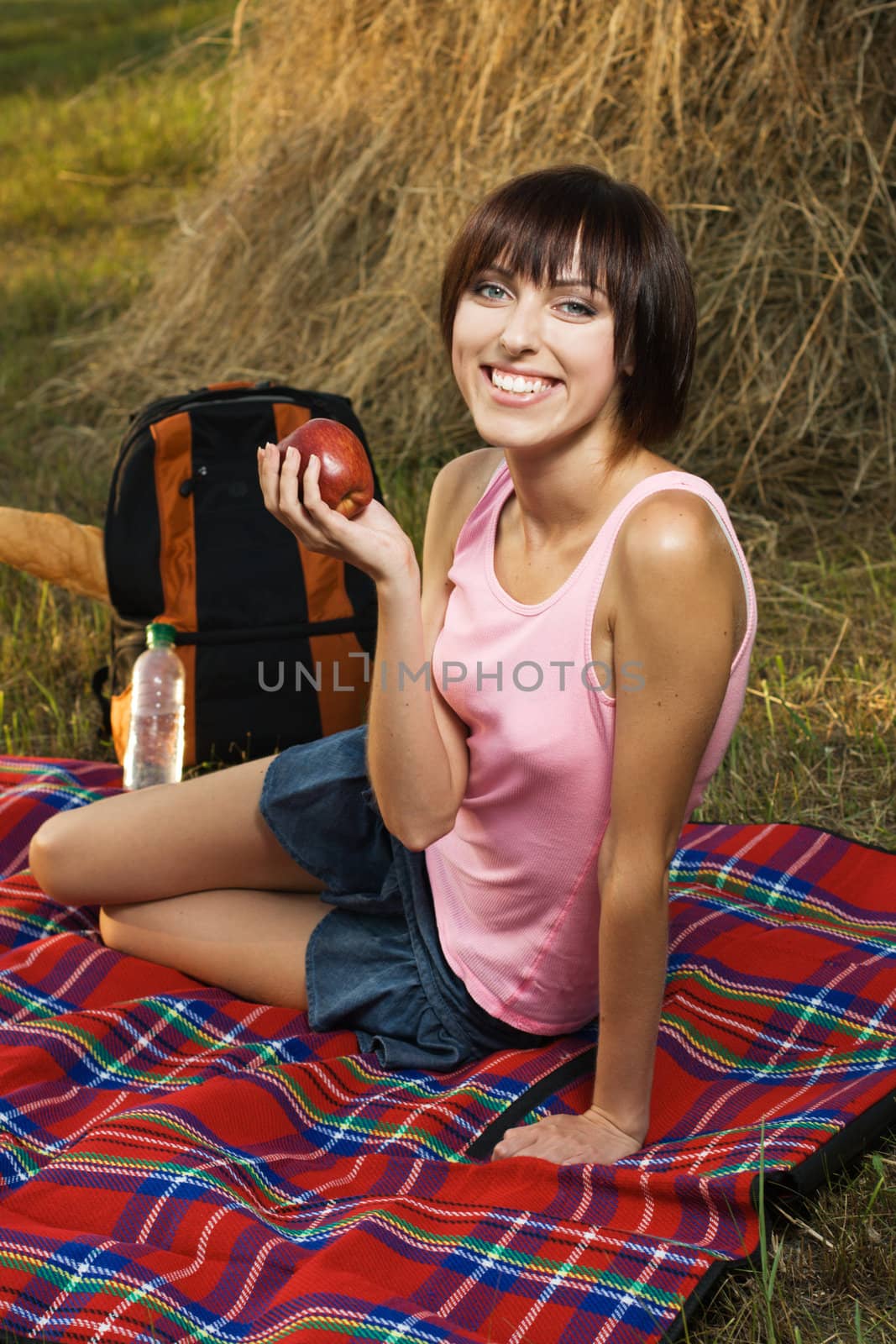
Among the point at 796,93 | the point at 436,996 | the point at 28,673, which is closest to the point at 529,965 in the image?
the point at 436,996

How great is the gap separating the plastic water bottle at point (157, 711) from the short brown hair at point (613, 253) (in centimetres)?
164

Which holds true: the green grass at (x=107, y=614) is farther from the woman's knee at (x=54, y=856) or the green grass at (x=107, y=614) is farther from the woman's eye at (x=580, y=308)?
the woman's eye at (x=580, y=308)

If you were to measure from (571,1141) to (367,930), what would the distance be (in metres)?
0.56

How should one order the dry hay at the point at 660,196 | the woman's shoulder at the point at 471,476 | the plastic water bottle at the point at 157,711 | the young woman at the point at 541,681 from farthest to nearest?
the dry hay at the point at 660,196 → the plastic water bottle at the point at 157,711 → the woman's shoulder at the point at 471,476 → the young woman at the point at 541,681

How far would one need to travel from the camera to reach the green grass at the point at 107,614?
1896 millimetres

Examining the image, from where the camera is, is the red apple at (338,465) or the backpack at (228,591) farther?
the backpack at (228,591)

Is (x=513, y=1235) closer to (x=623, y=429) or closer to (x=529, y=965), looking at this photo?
(x=529, y=965)

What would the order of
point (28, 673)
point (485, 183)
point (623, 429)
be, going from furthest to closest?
point (485, 183), point (28, 673), point (623, 429)

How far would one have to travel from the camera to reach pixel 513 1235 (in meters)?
1.90

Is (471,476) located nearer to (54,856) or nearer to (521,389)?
(521,389)

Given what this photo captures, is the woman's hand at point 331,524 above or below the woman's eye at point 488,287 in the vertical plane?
below

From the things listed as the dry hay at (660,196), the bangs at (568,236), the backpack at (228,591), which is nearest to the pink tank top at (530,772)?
the bangs at (568,236)

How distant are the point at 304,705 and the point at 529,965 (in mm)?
1374

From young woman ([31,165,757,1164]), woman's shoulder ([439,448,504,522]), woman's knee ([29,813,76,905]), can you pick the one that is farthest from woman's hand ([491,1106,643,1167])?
woman's knee ([29,813,76,905])
